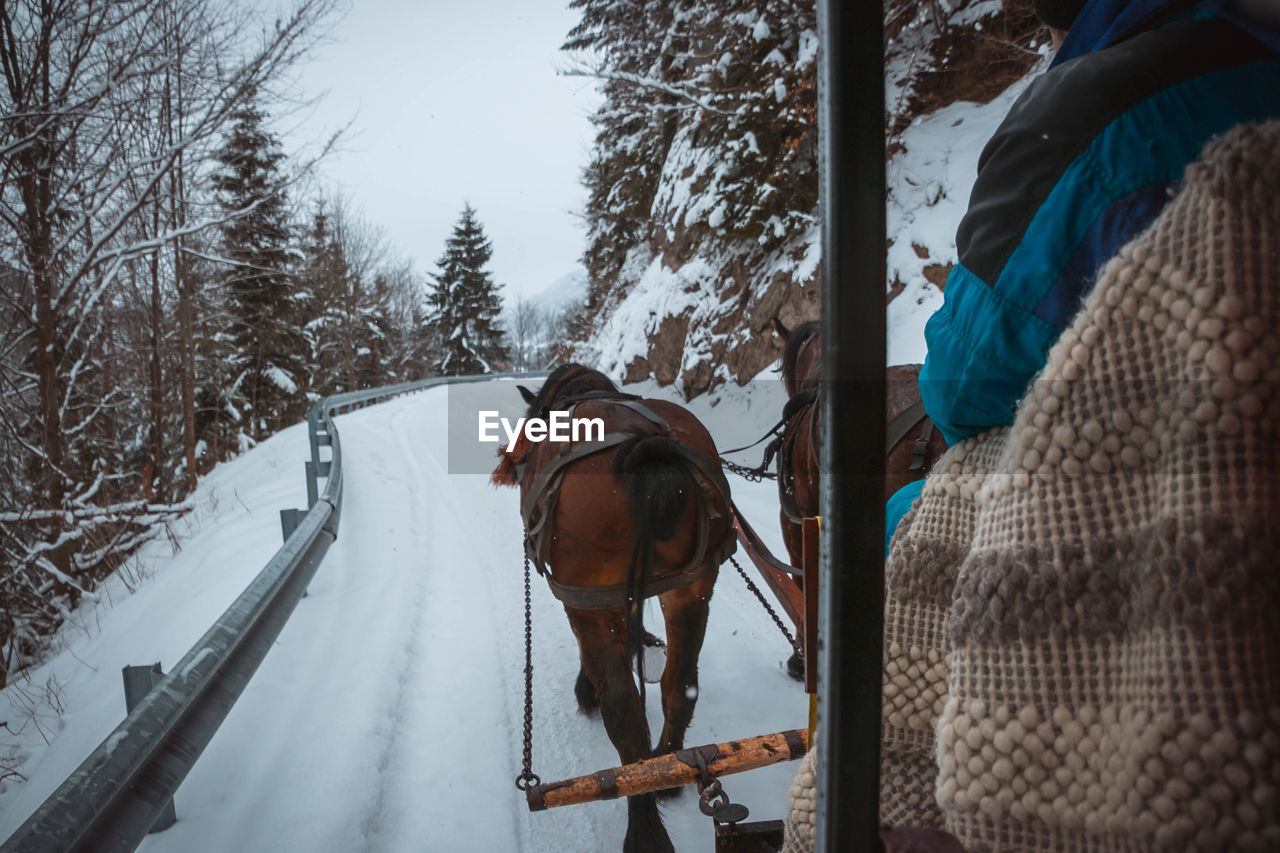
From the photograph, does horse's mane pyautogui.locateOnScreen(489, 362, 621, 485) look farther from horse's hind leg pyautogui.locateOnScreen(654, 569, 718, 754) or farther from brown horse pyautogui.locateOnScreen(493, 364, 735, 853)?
horse's hind leg pyautogui.locateOnScreen(654, 569, 718, 754)

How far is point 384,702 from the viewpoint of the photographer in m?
3.11

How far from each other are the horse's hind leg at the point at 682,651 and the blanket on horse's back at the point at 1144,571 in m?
2.31

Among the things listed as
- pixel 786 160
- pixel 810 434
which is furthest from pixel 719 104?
pixel 810 434

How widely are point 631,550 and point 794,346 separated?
199cm

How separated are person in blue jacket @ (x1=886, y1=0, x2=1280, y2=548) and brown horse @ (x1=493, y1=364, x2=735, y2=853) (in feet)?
5.96

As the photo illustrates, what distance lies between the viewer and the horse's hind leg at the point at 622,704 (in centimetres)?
241

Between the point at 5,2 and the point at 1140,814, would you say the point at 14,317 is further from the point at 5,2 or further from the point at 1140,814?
the point at 1140,814

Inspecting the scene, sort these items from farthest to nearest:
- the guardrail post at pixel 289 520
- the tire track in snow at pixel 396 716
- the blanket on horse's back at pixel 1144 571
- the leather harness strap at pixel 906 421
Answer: the guardrail post at pixel 289 520 < the leather harness strap at pixel 906 421 < the tire track in snow at pixel 396 716 < the blanket on horse's back at pixel 1144 571

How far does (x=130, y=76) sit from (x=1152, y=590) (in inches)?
302

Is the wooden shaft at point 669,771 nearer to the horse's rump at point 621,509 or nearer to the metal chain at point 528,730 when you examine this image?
the metal chain at point 528,730

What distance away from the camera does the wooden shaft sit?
2111 mm

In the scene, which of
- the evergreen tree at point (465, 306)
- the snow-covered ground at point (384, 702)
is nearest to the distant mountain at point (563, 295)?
the evergreen tree at point (465, 306)

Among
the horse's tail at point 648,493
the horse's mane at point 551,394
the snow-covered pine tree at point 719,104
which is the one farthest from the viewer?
the snow-covered pine tree at point 719,104

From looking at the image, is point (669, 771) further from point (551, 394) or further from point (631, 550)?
point (551, 394)
